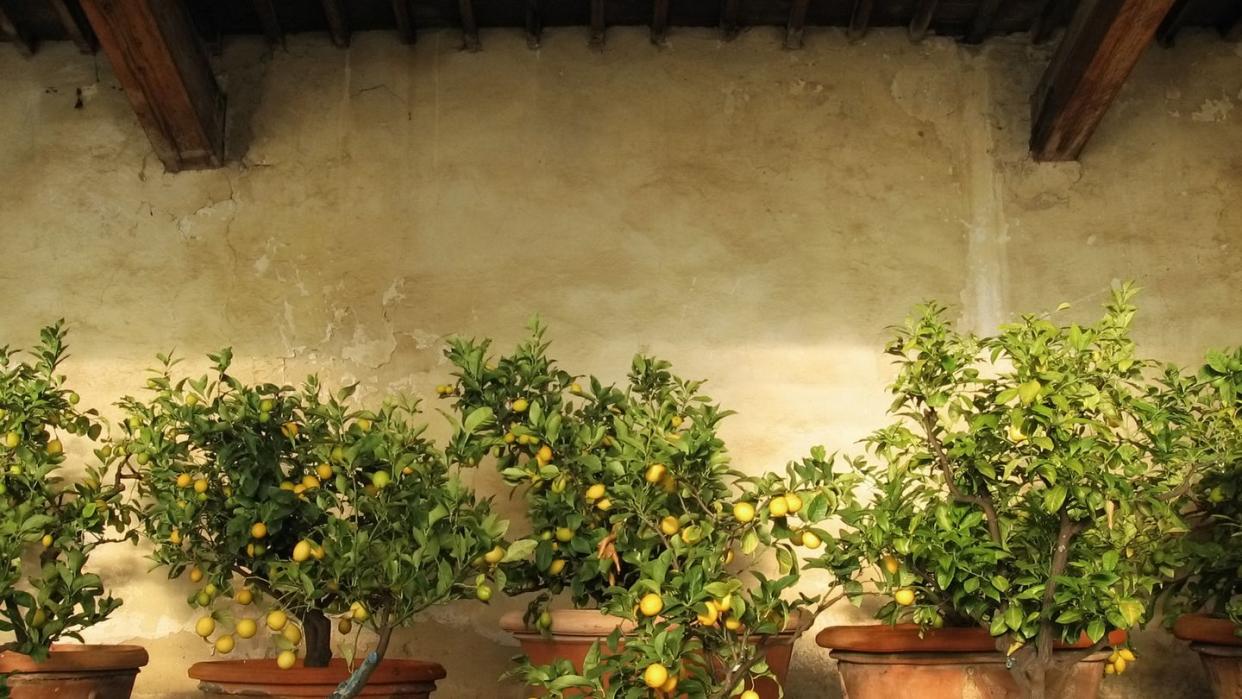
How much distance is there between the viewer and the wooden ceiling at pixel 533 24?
3371 millimetres

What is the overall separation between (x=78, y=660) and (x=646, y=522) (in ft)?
4.42

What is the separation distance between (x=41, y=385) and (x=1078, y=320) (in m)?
2.77

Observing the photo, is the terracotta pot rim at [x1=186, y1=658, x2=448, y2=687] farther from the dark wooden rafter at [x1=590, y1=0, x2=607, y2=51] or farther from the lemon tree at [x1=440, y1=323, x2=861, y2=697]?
the dark wooden rafter at [x1=590, y1=0, x2=607, y2=51]

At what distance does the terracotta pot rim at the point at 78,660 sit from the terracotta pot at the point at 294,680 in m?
0.26

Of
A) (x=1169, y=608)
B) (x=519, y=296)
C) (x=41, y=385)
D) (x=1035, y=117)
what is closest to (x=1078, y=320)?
(x=1035, y=117)

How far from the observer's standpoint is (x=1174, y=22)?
11.8ft

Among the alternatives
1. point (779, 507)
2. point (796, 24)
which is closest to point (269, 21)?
point (796, 24)

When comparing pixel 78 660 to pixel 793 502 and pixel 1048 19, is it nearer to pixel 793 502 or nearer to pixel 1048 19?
pixel 793 502

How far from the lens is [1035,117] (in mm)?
3580

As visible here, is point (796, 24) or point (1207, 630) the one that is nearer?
point (1207, 630)

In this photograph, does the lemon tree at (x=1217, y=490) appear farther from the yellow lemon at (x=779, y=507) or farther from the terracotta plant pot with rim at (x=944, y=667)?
the yellow lemon at (x=779, y=507)

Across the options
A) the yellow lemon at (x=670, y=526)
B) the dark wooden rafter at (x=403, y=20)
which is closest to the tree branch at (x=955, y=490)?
the yellow lemon at (x=670, y=526)

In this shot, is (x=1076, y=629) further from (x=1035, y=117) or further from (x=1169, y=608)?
(x=1035, y=117)

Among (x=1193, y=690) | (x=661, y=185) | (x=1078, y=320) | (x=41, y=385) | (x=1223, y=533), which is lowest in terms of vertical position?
(x=1193, y=690)
